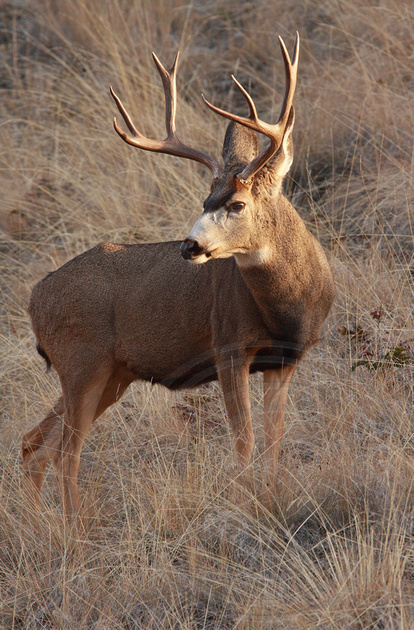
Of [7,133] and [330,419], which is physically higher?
[330,419]

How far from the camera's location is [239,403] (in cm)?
438

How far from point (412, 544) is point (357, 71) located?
6.44 m

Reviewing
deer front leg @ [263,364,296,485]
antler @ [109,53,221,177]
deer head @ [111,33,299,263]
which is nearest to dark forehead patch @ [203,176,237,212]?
deer head @ [111,33,299,263]

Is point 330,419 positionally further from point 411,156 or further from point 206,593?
point 411,156

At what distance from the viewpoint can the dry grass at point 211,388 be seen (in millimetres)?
3607

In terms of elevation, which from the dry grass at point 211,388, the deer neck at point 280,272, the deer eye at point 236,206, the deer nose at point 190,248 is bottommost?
the dry grass at point 211,388

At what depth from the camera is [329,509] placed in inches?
156

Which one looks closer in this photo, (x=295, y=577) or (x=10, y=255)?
(x=295, y=577)

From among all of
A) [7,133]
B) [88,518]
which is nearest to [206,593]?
[88,518]

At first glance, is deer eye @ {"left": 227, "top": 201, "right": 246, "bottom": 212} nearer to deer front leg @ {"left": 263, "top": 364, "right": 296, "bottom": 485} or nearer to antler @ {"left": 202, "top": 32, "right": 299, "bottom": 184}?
antler @ {"left": 202, "top": 32, "right": 299, "bottom": 184}

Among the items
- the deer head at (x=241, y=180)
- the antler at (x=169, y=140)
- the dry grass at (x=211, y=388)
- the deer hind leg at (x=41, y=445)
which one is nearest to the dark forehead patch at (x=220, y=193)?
the deer head at (x=241, y=180)

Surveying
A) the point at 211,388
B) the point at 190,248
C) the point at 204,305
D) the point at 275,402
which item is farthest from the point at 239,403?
the point at 211,388

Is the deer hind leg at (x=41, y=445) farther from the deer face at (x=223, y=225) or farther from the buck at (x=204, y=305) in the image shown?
the deer face at (x=223, y=225)

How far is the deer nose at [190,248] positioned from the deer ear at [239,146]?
0.60 metres
